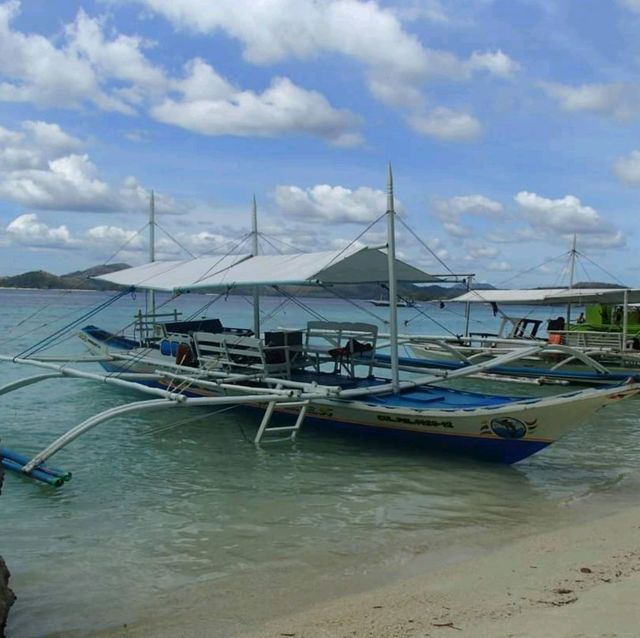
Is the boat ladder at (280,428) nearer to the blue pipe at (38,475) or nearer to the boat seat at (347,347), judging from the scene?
the boat seat at (347,347)

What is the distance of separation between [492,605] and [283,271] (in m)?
7.49

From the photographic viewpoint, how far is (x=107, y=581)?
627cm

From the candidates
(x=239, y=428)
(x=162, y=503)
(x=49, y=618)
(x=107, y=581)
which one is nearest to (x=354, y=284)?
(x=239, y=428)

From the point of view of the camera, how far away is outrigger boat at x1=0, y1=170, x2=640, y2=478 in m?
9.68

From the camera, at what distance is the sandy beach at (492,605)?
15.4ft

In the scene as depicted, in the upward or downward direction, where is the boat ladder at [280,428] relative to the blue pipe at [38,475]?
upward

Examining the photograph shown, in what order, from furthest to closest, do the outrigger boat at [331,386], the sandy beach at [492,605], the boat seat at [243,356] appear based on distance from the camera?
the boat seat at [243,356], the outrigger boat at [331,386], the sandy beach at [492,605]

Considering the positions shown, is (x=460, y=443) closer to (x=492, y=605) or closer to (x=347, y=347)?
(x=347, y=347)

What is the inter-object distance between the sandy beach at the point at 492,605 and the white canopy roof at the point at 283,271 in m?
5.48

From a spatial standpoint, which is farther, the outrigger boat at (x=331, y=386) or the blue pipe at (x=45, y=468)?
the outrigger boat at (x=331, y=386)

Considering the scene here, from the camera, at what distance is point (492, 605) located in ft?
17.1

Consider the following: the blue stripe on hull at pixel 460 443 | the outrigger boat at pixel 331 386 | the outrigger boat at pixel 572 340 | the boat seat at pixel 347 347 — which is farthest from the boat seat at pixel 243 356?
the outrigger boat at pixel 572 340

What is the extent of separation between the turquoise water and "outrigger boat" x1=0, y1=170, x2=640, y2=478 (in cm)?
44

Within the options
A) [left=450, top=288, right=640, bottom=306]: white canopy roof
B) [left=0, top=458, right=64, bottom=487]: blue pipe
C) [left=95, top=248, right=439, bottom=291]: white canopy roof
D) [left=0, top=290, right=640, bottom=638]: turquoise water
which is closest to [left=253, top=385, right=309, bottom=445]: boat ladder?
[left=0, top=290, right=640, bottom=638]: turquoise water
